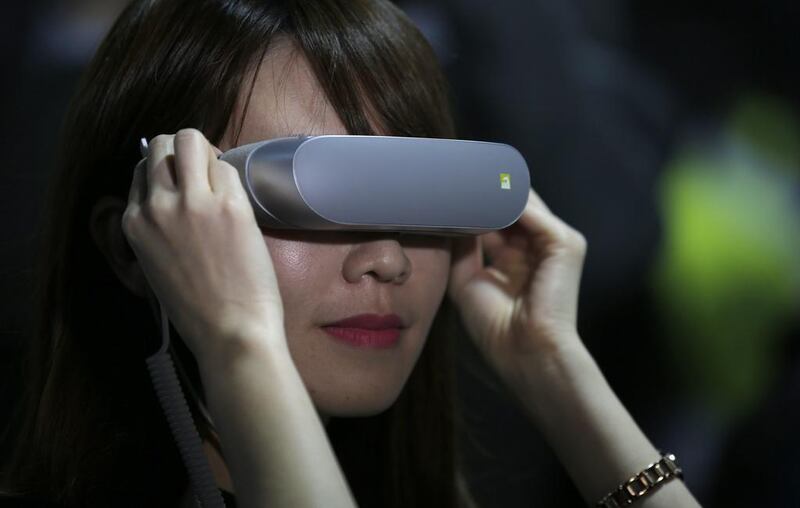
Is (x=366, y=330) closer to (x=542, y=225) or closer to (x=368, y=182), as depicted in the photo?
(x=368, y=182)

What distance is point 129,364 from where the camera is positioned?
926 millimetres

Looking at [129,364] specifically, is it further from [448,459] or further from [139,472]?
[448,459]

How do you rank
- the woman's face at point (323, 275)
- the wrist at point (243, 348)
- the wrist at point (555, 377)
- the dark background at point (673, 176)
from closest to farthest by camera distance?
1. the wrist at point (243, 348)
2. the woman's face at point (323, 275)
3. the wrist at point (555, 377)
4. the dark background at point (673, 176)

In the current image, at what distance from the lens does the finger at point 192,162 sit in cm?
71

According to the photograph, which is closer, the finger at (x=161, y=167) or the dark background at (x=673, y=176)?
the finger at (x=161, y=167)

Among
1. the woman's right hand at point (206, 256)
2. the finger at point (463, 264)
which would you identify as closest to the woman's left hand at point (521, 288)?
A: the finger at point (463, 264)

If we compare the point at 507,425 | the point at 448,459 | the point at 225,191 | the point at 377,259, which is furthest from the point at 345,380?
the point at 507,425

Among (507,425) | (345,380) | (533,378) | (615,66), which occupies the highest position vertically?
(615,66)

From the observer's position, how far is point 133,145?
0.87 metres

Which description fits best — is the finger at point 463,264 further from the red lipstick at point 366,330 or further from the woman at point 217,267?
the red lipstick at point 366,330

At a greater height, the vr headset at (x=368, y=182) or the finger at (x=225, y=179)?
the finger at (x=225, y=179)

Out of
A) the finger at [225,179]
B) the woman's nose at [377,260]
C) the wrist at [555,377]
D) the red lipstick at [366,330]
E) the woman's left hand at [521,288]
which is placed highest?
the finger at [225,179]

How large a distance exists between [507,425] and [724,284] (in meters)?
0.37

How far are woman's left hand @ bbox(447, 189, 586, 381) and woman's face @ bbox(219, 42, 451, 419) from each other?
22 centimetres
